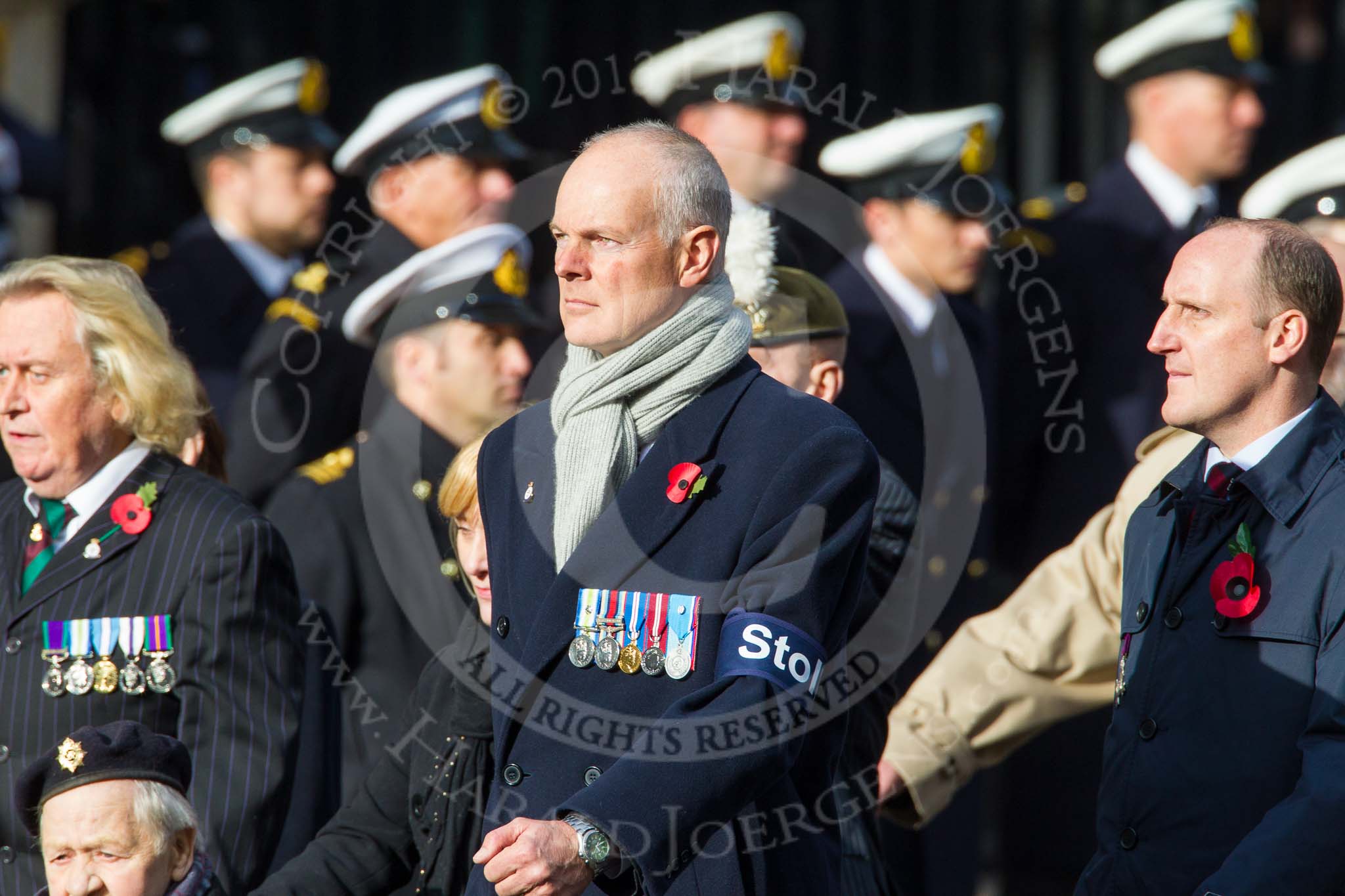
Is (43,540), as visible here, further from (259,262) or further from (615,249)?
(259,262)

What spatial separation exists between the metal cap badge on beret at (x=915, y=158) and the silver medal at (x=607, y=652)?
322 centimetres

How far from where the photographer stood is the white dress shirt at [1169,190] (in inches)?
230

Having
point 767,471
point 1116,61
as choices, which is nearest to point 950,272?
point 1116,61

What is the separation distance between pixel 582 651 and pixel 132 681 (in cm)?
110

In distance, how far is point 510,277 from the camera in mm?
5160

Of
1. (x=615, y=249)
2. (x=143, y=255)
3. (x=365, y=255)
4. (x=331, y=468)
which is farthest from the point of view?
(x=143, y=255)

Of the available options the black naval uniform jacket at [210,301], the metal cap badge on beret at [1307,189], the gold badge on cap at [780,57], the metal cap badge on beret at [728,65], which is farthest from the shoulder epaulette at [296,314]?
the metal cap badge on beret at [1307,189]

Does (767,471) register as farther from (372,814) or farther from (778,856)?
(372,814)

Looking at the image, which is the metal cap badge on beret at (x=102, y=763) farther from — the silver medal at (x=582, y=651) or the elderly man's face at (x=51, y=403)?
the silver medal at (x=582, y=651)

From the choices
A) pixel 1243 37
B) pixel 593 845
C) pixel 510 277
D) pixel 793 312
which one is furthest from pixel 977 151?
pixel 593 845

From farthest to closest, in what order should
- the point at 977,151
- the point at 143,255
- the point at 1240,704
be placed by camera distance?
1. the point at 143,255
2. the point at 977,151
3. the point at 1240,704

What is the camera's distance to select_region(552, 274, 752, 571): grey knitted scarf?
9.84 ft

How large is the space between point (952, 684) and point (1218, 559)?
3.70ft

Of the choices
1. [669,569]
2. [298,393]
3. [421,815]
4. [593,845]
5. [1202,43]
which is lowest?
[421,815]
